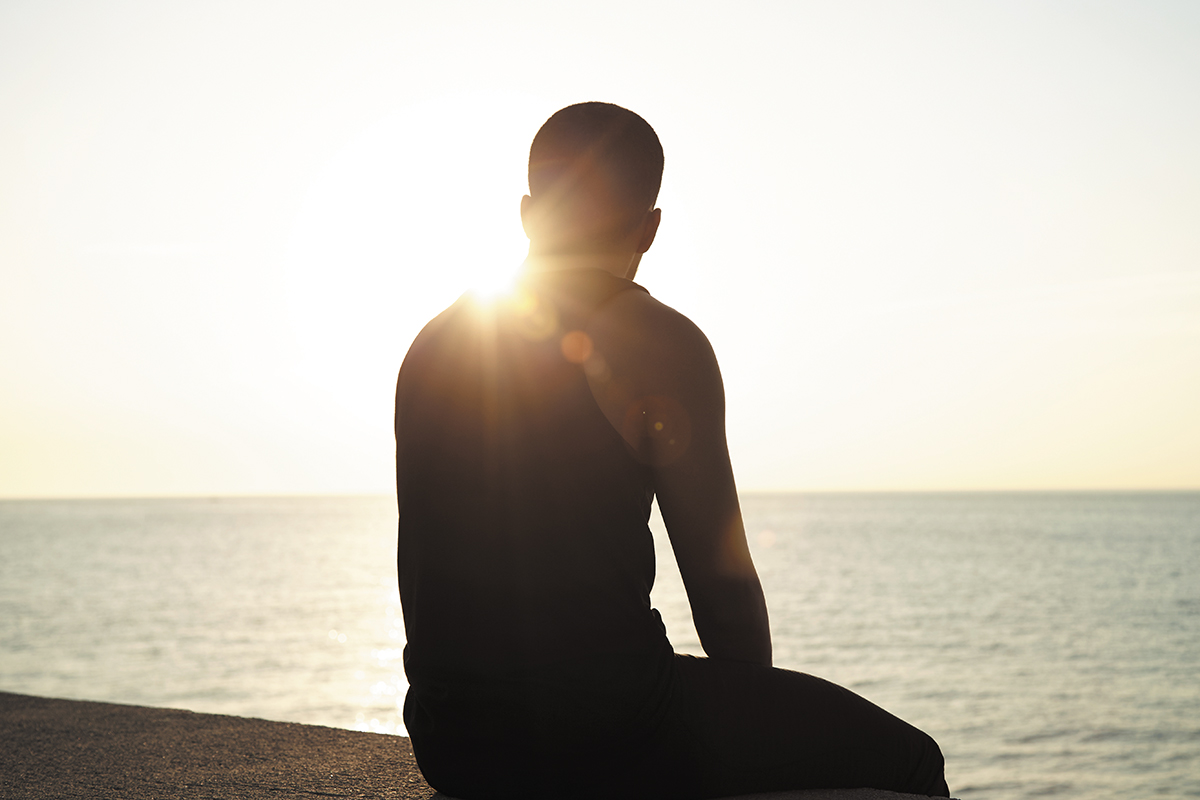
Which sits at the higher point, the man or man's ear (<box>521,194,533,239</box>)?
man's ear (<box>521,194,533,239</box>)

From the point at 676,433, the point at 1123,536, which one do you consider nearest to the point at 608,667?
the point at 676,433

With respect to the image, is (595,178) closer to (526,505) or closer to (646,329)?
(646,329)

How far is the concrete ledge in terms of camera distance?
328cm

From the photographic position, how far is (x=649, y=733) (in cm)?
203

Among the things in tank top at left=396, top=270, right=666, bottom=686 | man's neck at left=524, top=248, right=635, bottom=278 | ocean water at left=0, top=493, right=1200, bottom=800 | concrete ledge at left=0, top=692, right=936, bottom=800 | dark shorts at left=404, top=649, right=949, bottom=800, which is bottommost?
ocean water at left=0, top=493, right=1200, bottom=800

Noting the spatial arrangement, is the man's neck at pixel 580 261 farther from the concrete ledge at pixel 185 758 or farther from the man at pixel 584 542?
the concrete ledge at pixel 185 758

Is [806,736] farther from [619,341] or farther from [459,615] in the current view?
[619,341]

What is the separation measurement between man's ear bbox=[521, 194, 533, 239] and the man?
43 mm

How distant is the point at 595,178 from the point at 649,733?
1.26 metres

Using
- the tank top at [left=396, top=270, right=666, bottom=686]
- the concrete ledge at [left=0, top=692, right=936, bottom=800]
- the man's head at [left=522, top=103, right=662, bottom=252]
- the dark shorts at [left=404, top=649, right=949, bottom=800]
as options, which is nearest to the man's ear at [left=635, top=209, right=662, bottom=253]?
the man's head at [left=522, top=103, right=662, bottom=252]

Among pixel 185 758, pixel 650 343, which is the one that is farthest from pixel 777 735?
pixel 185 758

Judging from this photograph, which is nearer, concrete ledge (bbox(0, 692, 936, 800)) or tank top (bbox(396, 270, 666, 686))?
tank top (bbox(396, 270, 666, 686))

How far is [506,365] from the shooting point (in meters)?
2.04

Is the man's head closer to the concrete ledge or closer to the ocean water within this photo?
the concrete ledge
